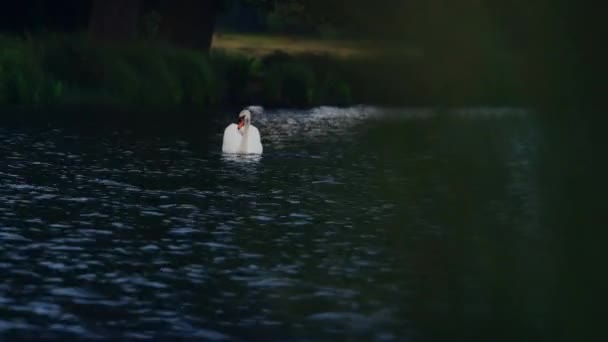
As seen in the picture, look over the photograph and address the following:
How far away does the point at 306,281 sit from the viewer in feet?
39.7

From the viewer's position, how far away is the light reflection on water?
13.1ft

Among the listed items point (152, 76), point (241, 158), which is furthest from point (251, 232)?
point (152, 76)

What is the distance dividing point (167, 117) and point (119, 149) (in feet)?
35.5

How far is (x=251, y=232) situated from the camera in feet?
51.9

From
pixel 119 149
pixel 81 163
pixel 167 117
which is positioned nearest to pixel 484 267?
pixel 81 163

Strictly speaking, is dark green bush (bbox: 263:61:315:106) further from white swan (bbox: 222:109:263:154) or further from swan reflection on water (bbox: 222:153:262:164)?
swan reflection on water (bbox: 222:153:262:164)

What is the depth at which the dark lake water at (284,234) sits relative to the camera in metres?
3.96

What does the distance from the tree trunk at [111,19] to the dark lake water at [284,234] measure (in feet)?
58.4

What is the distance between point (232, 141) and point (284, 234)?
12.4 meters

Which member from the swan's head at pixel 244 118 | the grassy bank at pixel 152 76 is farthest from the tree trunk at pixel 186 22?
the swan's head at pixel 244 118

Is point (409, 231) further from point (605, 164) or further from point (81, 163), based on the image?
point (81, 163)

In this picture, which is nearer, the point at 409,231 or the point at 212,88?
the point at 409,231

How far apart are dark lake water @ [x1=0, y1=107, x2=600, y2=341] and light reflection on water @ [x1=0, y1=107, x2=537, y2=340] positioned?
1 centimetres

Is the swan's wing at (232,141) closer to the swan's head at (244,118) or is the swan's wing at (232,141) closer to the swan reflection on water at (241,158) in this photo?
the swan reflection on water at (241,158)
